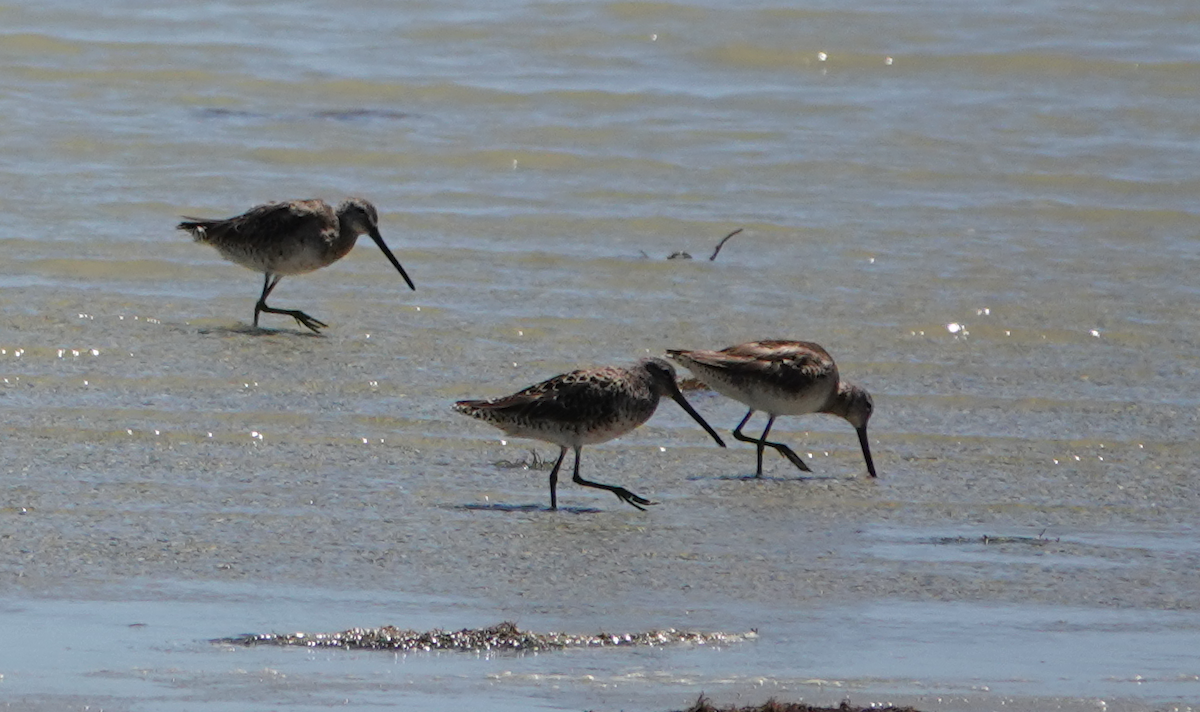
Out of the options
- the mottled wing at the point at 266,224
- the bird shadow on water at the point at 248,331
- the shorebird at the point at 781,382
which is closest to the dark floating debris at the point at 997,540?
the shorebird at the point at 781,382

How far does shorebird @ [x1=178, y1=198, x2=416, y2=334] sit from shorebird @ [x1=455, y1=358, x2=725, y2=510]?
3.06 m

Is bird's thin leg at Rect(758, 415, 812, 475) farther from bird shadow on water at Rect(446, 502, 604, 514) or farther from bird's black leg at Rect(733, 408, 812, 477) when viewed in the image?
bird shadow on water at Rect(446, 502, 604, 514)

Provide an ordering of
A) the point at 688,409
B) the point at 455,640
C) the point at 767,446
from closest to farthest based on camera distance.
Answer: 1. the point at 455,640
2. the point at 688,409
3. the point at 767,446

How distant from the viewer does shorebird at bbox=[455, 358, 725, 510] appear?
6695mm

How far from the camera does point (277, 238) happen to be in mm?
9820

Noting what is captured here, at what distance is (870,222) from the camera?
40.4 ft

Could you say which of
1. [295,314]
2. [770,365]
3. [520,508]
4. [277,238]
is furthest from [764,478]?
[277,238]

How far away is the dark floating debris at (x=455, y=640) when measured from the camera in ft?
15.7

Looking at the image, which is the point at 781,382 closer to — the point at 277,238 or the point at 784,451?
the point at 784,451

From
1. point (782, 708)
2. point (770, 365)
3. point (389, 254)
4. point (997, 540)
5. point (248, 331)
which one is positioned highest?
point (782, 708)

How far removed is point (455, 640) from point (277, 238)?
5.31 metres

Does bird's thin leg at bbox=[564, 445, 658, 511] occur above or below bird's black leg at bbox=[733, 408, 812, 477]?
above

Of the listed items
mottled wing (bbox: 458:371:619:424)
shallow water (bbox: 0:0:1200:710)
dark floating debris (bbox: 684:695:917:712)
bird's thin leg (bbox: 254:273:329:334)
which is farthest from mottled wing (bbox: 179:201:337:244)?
dark floating debris (bbox: 684:695:917:712)

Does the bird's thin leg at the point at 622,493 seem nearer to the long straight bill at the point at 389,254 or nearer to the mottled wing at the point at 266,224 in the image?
the mottled wing at the point at 266,224
